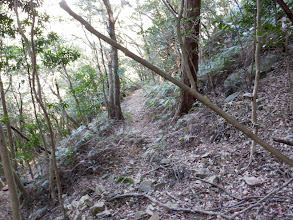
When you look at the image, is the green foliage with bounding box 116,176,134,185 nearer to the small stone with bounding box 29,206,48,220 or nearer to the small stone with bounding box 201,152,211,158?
the small stone with bounding box 201,152,211,158

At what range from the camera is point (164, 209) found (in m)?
2.96

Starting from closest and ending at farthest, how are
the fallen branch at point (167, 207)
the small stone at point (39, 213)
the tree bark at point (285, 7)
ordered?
the tree bark at point (285, 7), the fallen branch at point (167, 207), the small stone at point (39, 213)

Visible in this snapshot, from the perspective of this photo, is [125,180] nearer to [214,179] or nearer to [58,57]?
[214,179]

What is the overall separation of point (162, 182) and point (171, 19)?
4.75 metres

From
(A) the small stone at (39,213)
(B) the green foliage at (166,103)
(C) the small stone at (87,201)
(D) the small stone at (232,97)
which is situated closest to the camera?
(C) the small stone at (87,201)

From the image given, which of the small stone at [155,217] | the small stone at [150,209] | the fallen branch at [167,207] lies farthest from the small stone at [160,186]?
the small stone at [155,217]

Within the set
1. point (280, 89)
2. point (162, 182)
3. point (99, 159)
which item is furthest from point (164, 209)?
point (280, 89)

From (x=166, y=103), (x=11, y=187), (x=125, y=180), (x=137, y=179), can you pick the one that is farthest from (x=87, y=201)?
(x=166, y=103)

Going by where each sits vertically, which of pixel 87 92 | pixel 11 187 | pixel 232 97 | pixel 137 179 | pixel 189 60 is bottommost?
pixel 137 179

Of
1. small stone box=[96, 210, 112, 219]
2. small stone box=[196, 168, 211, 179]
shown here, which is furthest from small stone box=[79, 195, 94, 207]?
small stone box=[196, 168, 211, 179]

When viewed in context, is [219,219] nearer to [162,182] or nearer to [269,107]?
[162,182]

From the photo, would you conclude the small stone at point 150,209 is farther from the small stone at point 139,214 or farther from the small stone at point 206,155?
the small stone at point 206,155

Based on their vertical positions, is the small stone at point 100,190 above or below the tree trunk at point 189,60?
below

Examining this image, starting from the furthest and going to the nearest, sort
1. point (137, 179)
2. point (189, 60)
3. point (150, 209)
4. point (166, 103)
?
point (166, 103)
point (189, 60)
point (137, 179)
point (150, 209)
